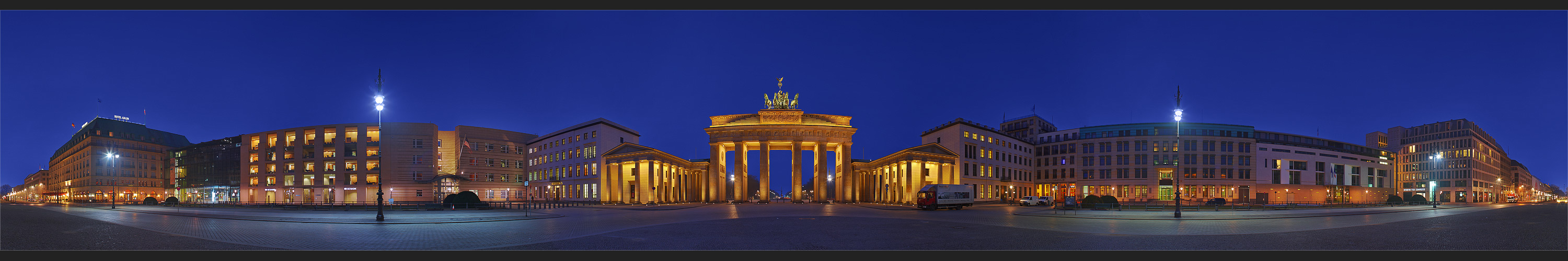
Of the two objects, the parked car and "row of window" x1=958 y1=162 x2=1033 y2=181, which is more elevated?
"row of window" x1=958 y1=162 x2=1033 y2=181

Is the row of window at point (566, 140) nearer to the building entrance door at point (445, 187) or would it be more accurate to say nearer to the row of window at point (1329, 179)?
the building entrance door at point (445, 187)

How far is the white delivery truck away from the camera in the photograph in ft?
171

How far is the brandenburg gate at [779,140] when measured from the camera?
8175 centimetres

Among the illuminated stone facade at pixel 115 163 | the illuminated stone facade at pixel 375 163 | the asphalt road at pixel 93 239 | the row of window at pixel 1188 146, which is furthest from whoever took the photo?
the illuminated stone facade at pixel 115 163

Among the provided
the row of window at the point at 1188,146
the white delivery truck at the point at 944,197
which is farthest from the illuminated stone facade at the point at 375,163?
the row of window at the point at 1188,146

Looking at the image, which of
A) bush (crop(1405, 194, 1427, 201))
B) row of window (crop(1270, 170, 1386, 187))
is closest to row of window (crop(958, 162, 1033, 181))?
row of window (crop(1270, 170, 1386, 187))

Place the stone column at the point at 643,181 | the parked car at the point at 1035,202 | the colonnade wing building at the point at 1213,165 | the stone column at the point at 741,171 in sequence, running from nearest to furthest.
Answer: the parked car at the point at 1035,202, the stone column at the point at 643,181, the stone column at the point at 741,171, the colonnade wing building at the point at 1213,165

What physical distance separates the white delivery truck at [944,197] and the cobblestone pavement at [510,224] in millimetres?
8659

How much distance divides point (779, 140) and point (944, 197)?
3277cm

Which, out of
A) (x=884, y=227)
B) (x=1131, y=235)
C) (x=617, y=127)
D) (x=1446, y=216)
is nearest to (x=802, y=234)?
(x=884, y=227)

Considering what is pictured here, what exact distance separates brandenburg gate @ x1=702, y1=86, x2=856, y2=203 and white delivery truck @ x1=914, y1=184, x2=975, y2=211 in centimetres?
2610

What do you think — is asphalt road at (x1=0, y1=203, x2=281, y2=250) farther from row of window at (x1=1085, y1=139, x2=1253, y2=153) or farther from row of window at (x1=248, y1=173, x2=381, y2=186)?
row of window at (x1=1085, y1=139, x2=1253, y2=153)

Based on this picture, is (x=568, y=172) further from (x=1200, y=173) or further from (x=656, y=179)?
(x=1200, y=173)

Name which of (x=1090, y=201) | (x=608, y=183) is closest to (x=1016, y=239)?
(x=1090, y=201)
